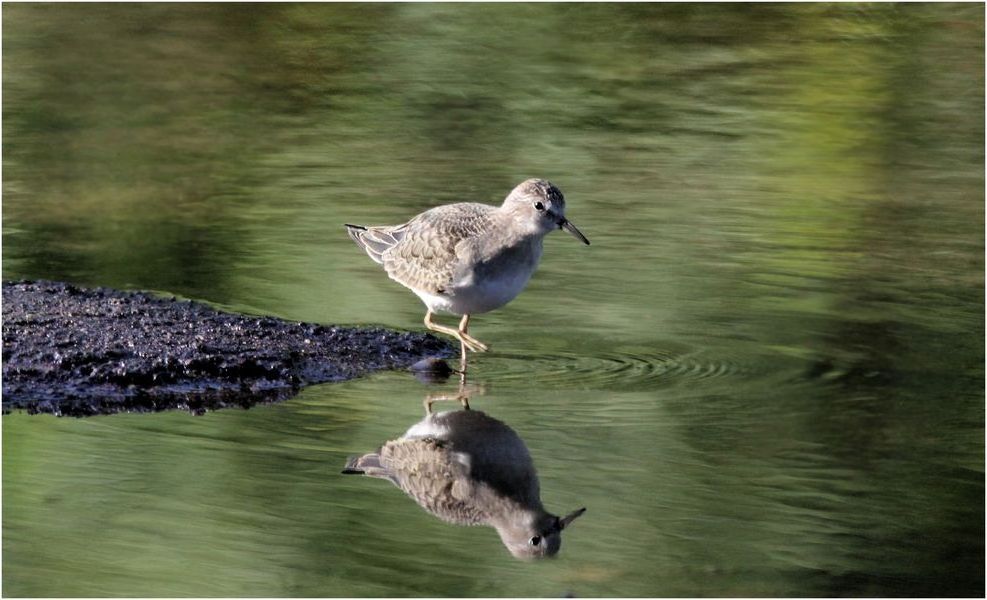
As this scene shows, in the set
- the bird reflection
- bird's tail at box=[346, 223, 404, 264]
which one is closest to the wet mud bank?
bird's tail at box=[346, 223, 404, 264]

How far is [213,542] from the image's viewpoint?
245 inches

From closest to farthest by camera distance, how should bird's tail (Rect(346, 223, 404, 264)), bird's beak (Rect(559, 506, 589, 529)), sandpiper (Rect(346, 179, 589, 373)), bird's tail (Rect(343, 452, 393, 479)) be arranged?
bird's beak (Rect(559, 506, 589, 529)), bird's tail (Rect(343, 452, 393, 479)), sandpiper (Rect(346, 179, 589, 373)), bird's tail (Rect(346, 223, 404, 264))

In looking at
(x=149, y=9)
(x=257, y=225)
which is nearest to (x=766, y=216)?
(x=257, y=225)

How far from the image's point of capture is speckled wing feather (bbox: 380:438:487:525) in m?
6.54

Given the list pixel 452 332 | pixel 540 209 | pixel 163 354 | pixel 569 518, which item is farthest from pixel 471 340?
pixel 569 518

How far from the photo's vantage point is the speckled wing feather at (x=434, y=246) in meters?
8.70

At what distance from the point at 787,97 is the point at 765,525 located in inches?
371

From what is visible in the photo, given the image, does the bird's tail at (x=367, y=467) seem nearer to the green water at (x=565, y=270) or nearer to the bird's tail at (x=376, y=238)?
the green water at (x=565, y=270)

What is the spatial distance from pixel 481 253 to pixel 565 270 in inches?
73.3

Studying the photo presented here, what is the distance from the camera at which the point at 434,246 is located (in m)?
8.84

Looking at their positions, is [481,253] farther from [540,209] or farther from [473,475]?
[473,475]

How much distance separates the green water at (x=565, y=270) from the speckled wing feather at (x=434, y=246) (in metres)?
0.45

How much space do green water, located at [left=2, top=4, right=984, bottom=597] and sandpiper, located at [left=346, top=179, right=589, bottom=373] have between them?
34 cm

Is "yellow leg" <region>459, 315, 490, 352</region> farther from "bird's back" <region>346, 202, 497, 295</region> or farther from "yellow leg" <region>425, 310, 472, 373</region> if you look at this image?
"bird's back" <region>346, 202, 497, 295</region>
